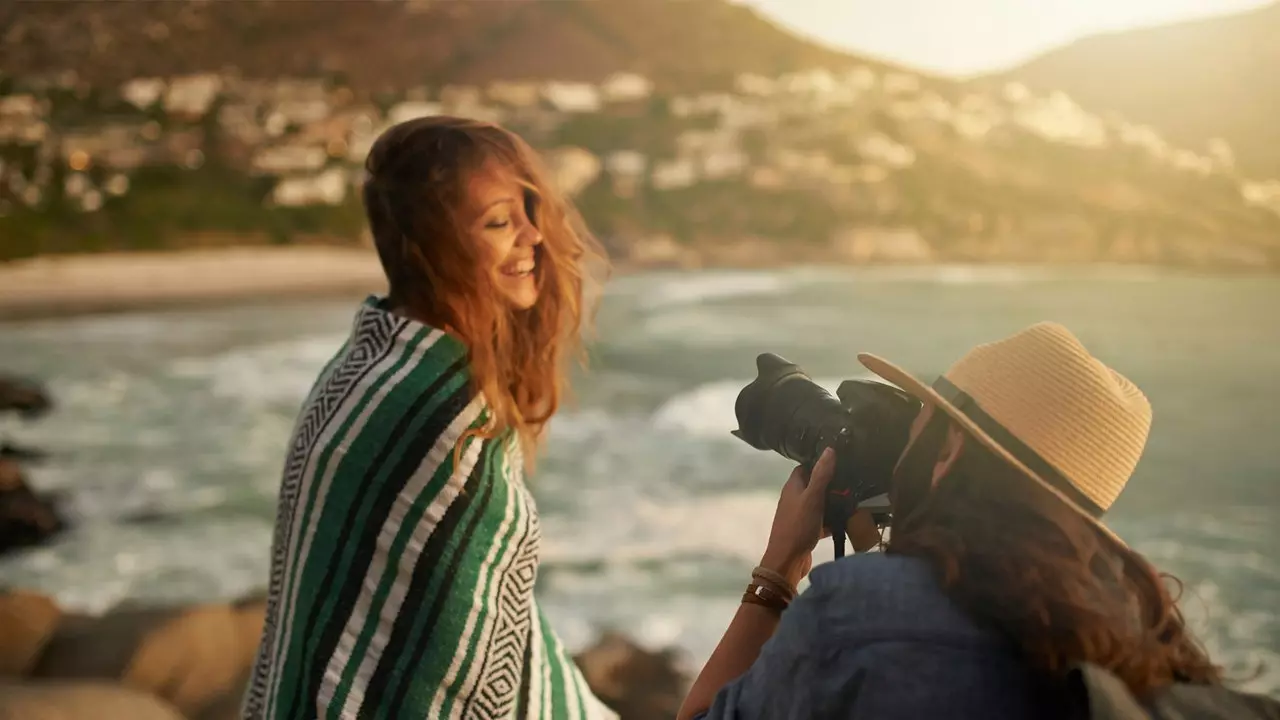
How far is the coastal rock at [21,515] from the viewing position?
9.23 ft

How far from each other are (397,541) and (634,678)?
62.1 inches

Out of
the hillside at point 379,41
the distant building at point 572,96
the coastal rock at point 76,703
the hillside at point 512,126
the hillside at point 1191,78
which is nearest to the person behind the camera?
the coastal rock at point 76,703

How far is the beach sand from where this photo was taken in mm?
2994

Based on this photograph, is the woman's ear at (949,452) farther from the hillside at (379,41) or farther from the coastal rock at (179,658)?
the hillside at (379,41)

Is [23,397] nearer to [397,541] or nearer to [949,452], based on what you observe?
[397,541]

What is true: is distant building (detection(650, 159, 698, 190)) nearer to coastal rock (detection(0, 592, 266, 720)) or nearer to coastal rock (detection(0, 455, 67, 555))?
coastal rock (detection(0, 592, 266, 720))

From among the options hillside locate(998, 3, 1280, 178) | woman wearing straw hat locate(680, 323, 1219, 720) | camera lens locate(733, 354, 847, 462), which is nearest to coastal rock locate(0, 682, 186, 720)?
camera lens locate(733, 354, 847, 462)

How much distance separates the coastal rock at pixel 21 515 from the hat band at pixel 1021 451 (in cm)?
295

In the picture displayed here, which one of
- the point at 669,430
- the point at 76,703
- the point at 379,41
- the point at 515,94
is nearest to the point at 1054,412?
the point at 76,703

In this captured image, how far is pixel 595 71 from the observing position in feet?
9.89

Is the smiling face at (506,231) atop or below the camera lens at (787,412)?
atop

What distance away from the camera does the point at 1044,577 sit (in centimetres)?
56

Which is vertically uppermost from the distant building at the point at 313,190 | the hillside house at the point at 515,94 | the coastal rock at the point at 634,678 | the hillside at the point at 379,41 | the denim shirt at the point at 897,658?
the hillside at the point at 379,41

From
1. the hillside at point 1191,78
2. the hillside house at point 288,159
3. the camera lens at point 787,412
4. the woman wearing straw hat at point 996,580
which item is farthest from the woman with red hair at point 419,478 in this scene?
the hillside house at point 288,159
